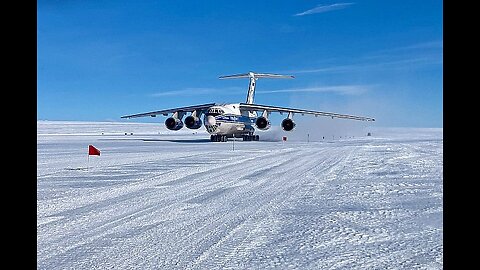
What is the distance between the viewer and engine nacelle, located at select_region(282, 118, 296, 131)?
3375 centimetres

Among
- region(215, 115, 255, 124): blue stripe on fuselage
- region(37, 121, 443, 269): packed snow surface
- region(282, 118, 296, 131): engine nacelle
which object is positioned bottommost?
region(37, 121, 443, 269): packed snow surface

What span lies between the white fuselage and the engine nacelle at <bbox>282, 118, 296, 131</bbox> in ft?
11.5

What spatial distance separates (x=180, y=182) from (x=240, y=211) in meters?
3.57

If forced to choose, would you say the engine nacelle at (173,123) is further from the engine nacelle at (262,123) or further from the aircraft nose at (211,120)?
the engine nacelle at (262,123)

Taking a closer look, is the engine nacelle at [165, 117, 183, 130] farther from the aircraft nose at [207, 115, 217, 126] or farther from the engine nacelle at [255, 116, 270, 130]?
the engine nacelle at [255, 116, 270, 130]

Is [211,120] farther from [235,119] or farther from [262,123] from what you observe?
[262,123]

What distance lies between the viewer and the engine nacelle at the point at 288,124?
33.8 meters

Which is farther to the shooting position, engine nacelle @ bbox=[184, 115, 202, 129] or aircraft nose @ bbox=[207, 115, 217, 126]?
→ engine nacelle @ bbox=[184, 115, 202, 129]

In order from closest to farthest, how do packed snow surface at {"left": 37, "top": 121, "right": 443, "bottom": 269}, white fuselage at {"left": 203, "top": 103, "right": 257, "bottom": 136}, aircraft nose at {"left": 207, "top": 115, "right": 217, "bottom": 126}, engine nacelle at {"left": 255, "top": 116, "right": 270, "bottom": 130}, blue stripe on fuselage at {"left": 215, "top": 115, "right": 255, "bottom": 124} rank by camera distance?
packed snow surface at {"left": 37, "top": 121, "right": 443, "bottom": 269} → aircraft nose at {"left": 207, "top": 115, "right": 217, "bottom": 126} → white fuselage at {"left": 203, "top": 103, "right": 257, "bottom": 136} → blue stripe on fuselage at {"left": 215, "top": 115, "right": 255, "bottom": 124} → engine nacelle at {"left": 255, "top": 116, "right": 270, "bottom": 130}

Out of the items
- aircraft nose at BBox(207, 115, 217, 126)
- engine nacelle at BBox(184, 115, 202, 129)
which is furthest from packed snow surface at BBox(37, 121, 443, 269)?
engine nacelle at BBox(184, 115, 202, 129)

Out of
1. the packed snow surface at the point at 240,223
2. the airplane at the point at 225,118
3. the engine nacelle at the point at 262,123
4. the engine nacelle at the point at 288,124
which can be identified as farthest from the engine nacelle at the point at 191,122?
the packed snow surface at the point at 240,223

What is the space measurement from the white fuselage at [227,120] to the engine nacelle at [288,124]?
11.5ft
